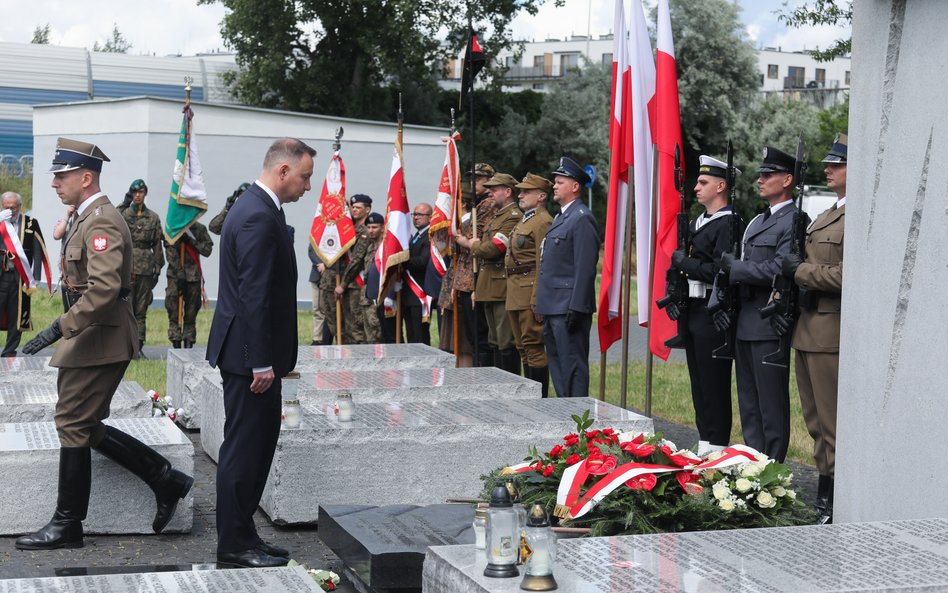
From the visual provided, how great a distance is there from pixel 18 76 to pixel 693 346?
29654mm

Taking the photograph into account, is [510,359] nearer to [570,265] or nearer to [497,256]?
[497,256]

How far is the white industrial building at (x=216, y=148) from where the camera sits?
75.4ft

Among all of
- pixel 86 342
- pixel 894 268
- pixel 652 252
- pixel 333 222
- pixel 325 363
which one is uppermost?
pixel 894 268

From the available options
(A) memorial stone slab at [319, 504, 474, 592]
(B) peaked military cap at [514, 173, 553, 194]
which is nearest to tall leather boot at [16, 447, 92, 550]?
(A) memorial stone slab at [319, 504, 474, 592]

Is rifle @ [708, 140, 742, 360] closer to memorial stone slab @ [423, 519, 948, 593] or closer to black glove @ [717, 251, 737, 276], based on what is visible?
black glove @ [717, 251, 737, 276]

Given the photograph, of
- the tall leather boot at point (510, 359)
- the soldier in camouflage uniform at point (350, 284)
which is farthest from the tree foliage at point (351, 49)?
the tall leather boot at point (510, 359)

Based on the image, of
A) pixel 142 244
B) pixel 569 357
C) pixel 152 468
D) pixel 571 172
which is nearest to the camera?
pixel 152 468

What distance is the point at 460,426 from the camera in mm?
6922

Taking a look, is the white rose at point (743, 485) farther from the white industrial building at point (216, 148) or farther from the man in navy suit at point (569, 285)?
the white industrial building at point (216, 148)

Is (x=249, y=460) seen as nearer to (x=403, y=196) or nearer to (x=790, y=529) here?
(x=790, y=529)

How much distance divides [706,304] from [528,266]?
2.51m

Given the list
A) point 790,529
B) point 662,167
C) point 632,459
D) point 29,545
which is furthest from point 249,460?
point 662,167

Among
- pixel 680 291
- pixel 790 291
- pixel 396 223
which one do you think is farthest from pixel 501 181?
pixel 790 291

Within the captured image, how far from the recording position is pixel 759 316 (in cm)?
732
